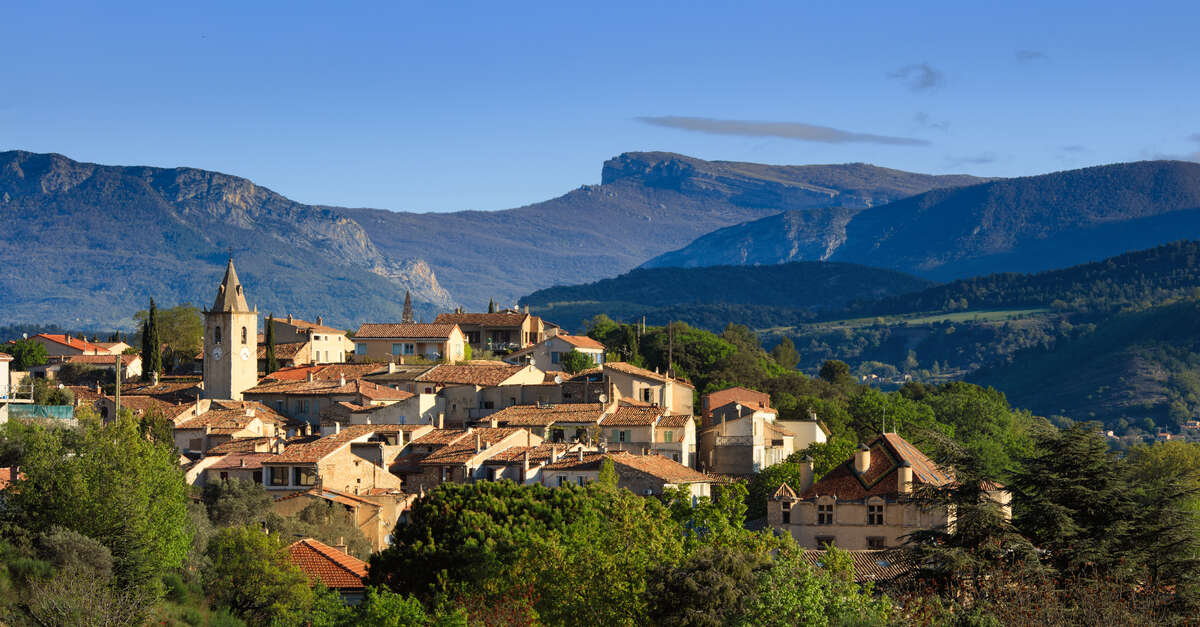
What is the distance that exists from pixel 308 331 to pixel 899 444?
52.4 metres

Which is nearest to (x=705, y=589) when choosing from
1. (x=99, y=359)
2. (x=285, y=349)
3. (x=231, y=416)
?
(x=231, y=416)

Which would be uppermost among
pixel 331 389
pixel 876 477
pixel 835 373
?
pixel 331 389

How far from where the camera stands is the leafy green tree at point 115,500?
162 feet

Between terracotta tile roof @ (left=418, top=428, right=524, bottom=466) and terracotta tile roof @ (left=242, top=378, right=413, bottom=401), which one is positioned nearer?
terracotta tile roof @ (left=418, top=428, right=524, bottom=466)

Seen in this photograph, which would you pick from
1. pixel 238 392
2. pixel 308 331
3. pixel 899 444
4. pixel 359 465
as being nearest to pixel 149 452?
pixel 359 465

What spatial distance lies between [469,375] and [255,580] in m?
36.2

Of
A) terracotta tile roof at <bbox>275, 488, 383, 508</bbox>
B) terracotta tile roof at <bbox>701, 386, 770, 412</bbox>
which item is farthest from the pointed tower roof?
terracotta tile roof at <bbox>275, 488, 383, 508</bbox>

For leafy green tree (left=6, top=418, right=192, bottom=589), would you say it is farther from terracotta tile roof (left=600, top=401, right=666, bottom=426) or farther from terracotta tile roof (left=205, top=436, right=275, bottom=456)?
terracotta tile roof (left=600, top=401, right=666, bottom=426)

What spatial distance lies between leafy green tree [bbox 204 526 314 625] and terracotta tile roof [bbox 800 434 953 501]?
18266mm

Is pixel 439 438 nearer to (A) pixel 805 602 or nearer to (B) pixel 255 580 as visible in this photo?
(B) pixel 255 580

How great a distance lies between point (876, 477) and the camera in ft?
193

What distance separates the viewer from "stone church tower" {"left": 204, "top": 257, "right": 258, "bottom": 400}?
8731cm

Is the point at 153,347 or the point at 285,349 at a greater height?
the point at 153,347

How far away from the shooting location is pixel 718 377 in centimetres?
10225
